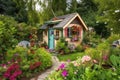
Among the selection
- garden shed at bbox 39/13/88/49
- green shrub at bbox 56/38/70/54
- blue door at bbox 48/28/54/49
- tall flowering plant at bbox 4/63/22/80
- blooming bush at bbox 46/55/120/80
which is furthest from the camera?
blue door at bbox 48/28/54/49

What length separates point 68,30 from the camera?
19875 millimetres

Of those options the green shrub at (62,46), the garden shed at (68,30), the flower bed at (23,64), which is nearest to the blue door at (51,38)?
the garden shed at (68,30)

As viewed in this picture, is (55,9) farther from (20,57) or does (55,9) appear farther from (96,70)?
(96,70)

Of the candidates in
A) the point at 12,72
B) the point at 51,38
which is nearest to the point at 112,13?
the point at 12,72

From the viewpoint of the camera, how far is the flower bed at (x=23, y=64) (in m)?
8.81

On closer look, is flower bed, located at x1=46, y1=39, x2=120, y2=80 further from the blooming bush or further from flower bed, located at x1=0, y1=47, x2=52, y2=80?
flower bed, located at x1=0, y1=47, x2=52, y2=80

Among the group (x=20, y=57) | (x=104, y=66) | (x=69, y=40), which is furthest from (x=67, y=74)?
(x=69, y=40)

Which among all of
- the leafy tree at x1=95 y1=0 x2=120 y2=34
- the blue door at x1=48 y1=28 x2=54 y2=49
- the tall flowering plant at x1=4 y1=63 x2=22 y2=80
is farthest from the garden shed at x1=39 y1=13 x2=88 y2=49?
the tall flowering plant at x1=4 y1=63 x2=22 y2=80

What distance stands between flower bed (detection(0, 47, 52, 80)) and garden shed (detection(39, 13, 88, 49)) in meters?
7.28

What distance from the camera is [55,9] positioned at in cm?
3122

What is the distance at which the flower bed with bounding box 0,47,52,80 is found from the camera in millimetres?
8812

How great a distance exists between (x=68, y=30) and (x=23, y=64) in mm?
10193

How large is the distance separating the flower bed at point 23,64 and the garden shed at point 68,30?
7.28 meters

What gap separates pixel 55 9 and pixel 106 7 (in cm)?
2009
